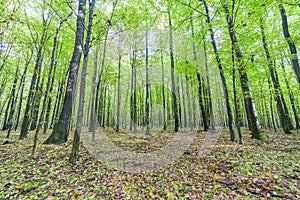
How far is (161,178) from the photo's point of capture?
4.08 m

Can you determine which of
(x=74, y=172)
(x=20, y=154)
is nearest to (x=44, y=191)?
(x=74, y=172)

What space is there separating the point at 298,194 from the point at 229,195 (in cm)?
129

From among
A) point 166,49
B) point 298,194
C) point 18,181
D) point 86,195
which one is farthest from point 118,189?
point 166,49

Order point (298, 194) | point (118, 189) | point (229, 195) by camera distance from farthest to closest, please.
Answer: point (118, 189) < point (229, 195) < point (298, 194)

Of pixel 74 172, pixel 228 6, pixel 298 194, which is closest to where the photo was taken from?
pixel 298 194

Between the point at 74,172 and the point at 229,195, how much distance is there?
4.29 m

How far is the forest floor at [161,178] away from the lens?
3.17 metres

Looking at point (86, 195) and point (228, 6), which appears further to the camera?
point (228, 6)

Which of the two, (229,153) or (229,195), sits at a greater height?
(229,153)

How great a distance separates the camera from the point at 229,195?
3107mm

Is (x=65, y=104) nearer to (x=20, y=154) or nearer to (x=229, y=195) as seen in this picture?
(x=20, y=154)

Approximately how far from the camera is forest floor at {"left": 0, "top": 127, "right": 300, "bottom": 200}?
317 centimetres

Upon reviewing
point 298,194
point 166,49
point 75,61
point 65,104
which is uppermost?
point 166,49

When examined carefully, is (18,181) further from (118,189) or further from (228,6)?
(228,6)
